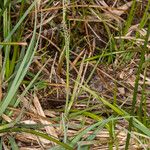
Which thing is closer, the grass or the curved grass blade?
the curved grass blade

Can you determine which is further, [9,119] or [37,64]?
[37,64]

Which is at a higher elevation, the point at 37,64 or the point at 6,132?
the point at 37,64

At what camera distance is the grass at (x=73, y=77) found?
1224mm

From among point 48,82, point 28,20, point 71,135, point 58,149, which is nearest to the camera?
point 58,149

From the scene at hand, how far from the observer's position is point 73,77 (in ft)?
4.92

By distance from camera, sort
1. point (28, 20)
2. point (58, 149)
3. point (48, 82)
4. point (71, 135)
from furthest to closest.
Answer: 1. point (28, 20)
2. point (48, 82)
3. point (71, 135)
4. point (58, 149)

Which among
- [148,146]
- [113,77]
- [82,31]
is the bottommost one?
[148,146]

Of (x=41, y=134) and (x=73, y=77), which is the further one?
(x=73, y=77)

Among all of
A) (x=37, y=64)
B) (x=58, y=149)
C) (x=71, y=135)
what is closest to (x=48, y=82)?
(x=37, y=64)

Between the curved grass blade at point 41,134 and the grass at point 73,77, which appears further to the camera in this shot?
the grass at point 73,77

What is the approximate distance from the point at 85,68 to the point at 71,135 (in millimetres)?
280

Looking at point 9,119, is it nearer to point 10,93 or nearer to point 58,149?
point 10,93

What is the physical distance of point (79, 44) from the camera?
1608mm

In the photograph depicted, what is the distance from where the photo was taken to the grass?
1.22 m
